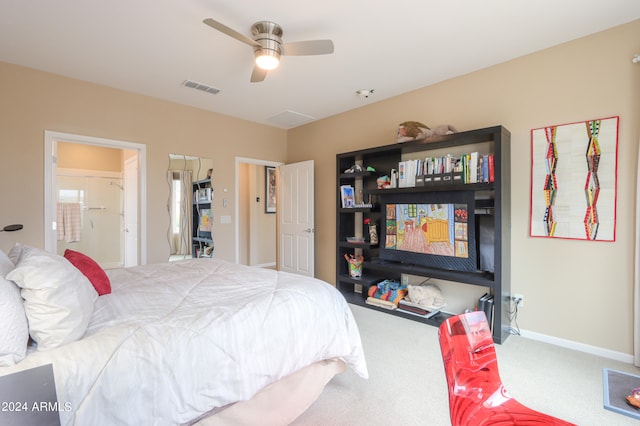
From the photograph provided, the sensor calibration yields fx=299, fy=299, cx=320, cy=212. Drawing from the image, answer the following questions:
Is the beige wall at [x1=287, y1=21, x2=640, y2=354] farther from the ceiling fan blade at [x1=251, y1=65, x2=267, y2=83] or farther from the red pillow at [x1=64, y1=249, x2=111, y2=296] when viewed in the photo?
the red pillow at [x1=64, y1=249, x2=111, y2=296]

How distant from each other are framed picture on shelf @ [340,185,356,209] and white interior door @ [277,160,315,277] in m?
0.68

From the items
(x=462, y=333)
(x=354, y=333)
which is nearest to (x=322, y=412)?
(x=354, y=333)

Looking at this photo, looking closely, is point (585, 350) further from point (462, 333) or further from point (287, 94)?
point (287, 94)

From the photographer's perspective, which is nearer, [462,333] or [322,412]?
[462,333]

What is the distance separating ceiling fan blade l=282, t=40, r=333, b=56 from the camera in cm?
223

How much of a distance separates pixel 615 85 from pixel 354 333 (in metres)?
2.96

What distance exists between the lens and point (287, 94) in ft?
12.6

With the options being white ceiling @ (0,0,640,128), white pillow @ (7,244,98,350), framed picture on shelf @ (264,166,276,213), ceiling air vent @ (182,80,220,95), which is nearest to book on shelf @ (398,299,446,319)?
white ceiling @ (0,0,640,128)

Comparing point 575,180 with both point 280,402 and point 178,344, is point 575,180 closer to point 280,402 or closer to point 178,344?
point 280,402

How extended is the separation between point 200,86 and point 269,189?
10.0ft

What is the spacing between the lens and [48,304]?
3.83 ft

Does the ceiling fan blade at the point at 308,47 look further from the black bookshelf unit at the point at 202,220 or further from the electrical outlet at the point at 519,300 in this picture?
the electrical outlet at the point at 519,300

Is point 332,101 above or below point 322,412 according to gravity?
above

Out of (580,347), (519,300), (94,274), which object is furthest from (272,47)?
(580,347)
